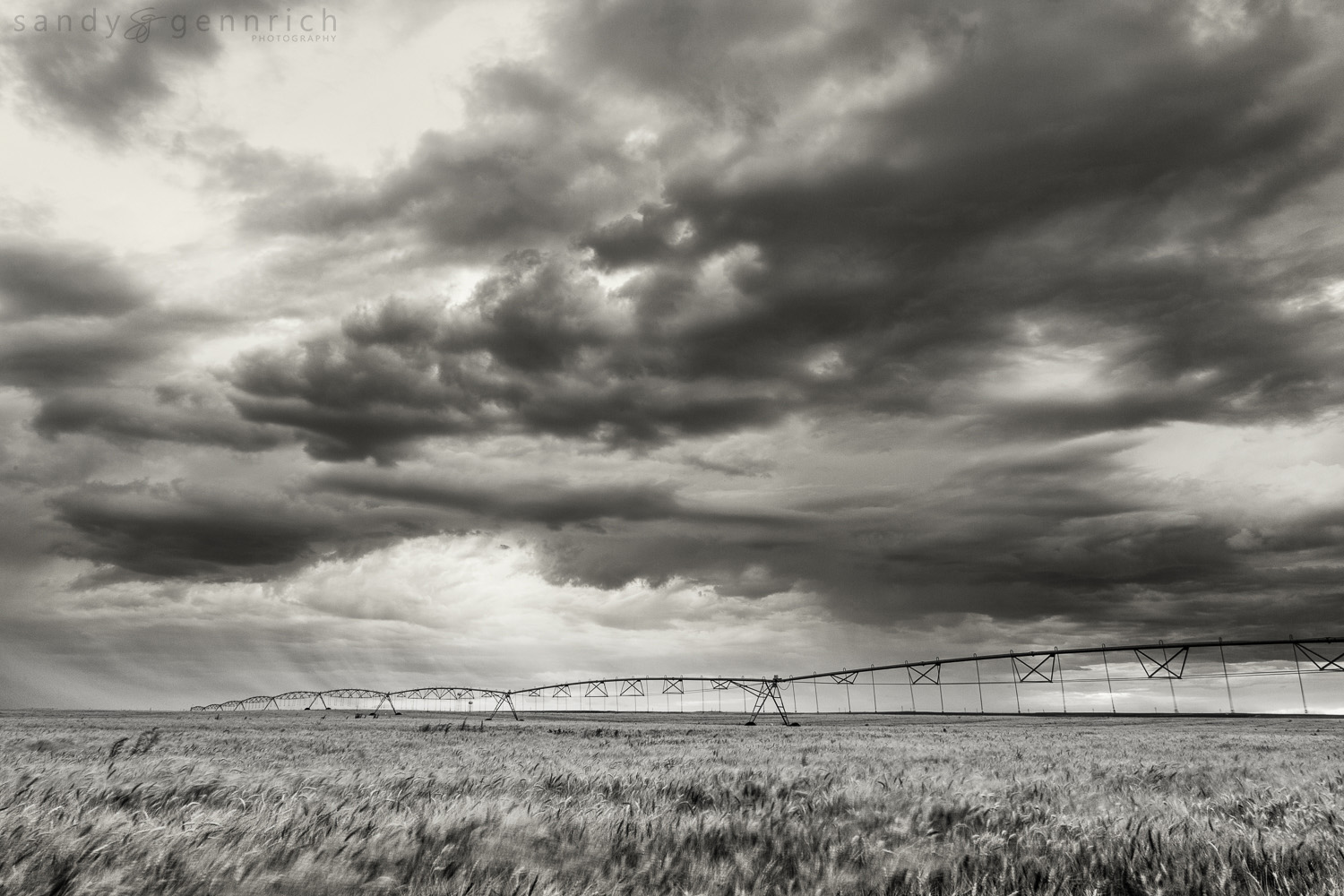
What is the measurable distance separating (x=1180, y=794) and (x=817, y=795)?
18.4ft

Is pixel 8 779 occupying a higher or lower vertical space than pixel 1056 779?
higher

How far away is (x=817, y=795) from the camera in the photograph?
8.16 metres

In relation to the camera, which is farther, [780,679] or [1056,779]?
[780,679]

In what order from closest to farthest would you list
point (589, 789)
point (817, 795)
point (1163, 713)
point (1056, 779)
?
point (817, 795), point (589, 789), point (1056, 779), point (1163, 713)

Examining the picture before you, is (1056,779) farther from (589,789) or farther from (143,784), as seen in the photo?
(143,784)

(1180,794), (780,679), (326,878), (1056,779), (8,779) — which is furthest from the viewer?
(780,679)

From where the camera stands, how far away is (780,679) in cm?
8425

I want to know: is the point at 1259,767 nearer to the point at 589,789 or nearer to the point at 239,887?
the point at 589,789

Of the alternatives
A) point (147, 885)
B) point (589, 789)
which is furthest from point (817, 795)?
point (147, 885)

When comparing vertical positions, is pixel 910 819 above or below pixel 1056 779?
above

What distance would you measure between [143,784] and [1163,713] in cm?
17041

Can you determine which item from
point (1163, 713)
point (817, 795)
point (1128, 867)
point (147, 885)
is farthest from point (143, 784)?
point (1163, 713)

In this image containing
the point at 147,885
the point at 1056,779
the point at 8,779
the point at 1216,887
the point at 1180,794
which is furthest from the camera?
the point at 1056,779

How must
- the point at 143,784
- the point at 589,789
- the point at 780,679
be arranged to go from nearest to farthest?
the point at 143,784
the point at 589,789
the point at 780,679
